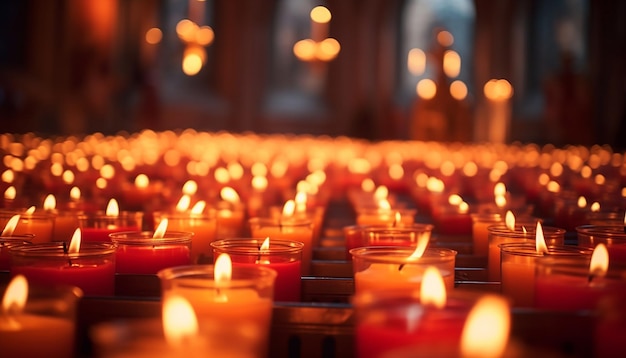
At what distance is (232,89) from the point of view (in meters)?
20.1

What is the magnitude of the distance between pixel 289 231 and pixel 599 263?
35.2 inches

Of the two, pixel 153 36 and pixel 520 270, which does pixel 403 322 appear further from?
pixel 153 36

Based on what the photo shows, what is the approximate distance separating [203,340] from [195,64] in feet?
49.4

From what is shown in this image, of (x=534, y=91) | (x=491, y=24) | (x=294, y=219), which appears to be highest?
(x=491, y=24)

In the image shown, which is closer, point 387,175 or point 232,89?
point 387,175

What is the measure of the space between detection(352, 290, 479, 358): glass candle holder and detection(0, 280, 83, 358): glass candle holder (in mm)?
488

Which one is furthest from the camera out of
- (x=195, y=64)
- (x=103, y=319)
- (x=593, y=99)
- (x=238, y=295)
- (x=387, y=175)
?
(x=195, y=64)

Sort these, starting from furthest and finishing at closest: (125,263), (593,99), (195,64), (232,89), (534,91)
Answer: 1. (232,89)
2. (534,91)
3. (195,64)
4. (593,99)
5. (125,263)

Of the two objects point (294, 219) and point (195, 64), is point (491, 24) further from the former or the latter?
point (294, 219)

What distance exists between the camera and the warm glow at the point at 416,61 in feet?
68.3

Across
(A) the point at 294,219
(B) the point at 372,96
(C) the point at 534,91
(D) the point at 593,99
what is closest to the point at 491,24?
(C) the point at 534,91

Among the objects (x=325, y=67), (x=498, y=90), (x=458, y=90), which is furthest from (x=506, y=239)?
(x=325, y=67)

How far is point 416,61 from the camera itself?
2088cm

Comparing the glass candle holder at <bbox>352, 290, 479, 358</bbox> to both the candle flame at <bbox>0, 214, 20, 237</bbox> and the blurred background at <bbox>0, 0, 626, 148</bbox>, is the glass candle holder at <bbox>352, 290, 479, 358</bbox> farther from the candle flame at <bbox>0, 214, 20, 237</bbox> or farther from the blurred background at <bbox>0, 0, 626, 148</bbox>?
the blurred background at <bbox>0, 0, 626, 148</bbox>
